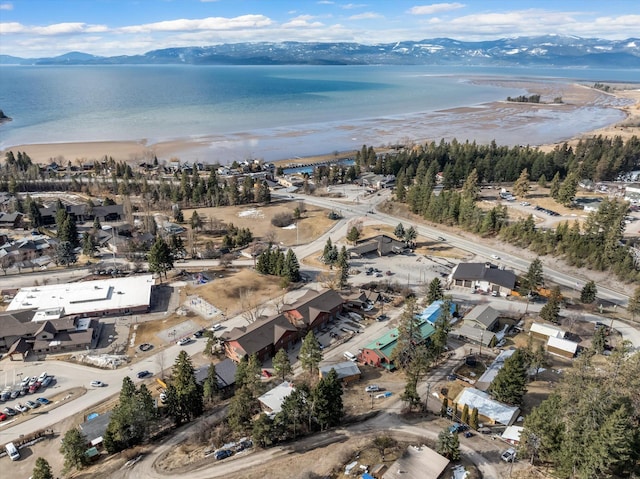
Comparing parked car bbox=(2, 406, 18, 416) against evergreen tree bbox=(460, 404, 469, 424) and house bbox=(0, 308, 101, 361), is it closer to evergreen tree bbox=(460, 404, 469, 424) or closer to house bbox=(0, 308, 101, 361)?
house bbox=(0, 308, 101, 361)

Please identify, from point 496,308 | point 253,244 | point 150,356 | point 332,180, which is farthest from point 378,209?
point 150,356

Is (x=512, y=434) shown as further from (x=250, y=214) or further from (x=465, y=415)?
(x=250, y=214)

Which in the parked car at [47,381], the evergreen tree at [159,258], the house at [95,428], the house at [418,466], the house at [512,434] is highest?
the evergreen tree at [159,258]

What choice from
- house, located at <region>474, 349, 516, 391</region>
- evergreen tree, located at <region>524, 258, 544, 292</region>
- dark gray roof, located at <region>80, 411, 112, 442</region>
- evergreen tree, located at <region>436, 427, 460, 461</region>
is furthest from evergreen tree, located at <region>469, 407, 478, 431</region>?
dark gray roof, located at <region>80, 411, 112, 442</region>

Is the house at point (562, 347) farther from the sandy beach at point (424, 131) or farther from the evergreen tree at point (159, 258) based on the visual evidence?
the sandy beach at point (424, 131)

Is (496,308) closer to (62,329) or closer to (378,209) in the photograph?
(378,209)

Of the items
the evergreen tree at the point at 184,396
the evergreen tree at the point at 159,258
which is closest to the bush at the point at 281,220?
the evergreen tree at the point at 159,258
